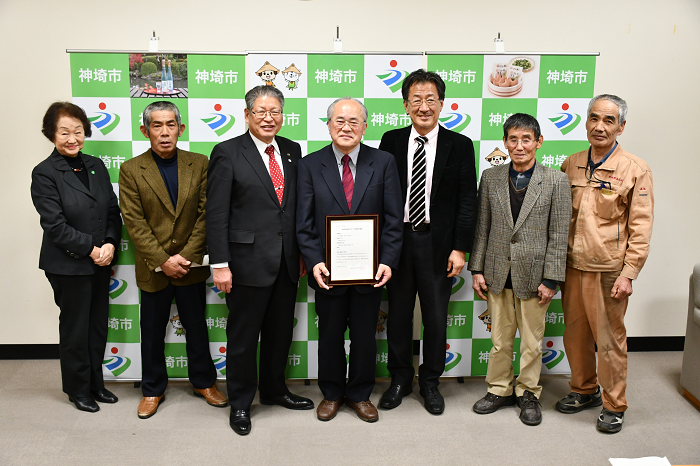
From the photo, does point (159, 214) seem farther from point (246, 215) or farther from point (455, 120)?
point (455, 120)

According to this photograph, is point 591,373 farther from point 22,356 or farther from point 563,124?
point 22,356

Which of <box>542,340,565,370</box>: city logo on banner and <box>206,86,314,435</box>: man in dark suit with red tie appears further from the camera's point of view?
<box>542,340,565,370</box>: city logo on banner

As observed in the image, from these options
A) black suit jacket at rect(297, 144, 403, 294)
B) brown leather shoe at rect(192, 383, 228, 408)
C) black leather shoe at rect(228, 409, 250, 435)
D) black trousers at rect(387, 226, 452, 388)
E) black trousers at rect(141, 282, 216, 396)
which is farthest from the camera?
brown leather shoe at rect(192, 383, 228, 408)

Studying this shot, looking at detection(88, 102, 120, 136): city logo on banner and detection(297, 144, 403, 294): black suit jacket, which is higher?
detection(88, 102, 120, 136): city logo on banner

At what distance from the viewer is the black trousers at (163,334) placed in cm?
304

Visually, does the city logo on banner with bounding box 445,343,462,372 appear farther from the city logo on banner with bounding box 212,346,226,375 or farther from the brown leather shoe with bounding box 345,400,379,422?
the city logo on banner with bounding box 212,346,226,375

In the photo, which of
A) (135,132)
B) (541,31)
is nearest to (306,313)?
(135,132)

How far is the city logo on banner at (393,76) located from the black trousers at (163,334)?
5.53ft

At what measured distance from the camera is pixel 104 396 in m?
3.18

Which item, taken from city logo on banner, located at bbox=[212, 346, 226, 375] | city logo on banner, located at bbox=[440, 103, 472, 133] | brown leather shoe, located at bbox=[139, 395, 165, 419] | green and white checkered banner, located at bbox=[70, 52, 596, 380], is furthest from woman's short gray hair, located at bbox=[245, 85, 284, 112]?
brown leather shoe, located at bbox=[139, 395, 165, 419]

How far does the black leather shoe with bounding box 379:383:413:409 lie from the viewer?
10.2ft

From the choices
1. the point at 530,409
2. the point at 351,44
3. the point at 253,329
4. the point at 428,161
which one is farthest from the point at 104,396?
the point at 351,44

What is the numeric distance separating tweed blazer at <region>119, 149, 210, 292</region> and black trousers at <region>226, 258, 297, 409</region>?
414mm

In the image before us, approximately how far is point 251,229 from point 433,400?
4.89ft
